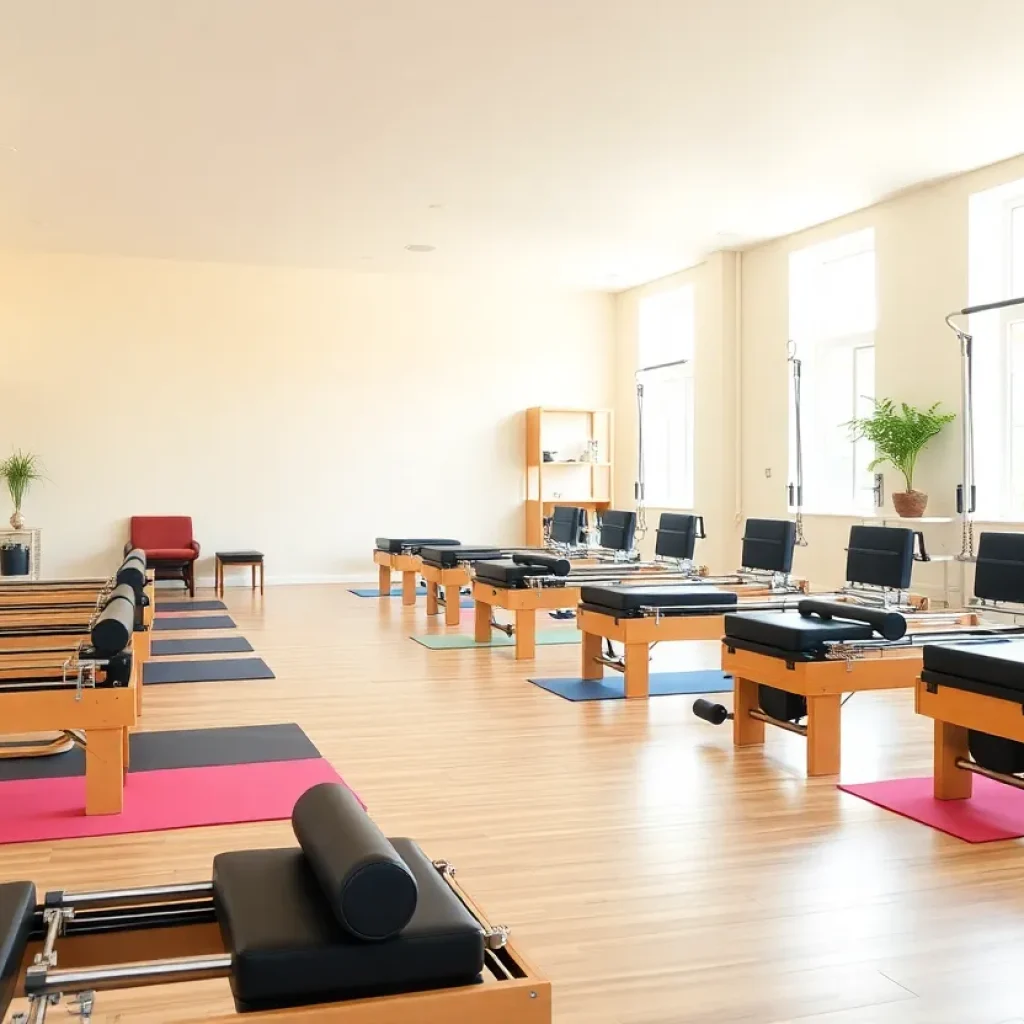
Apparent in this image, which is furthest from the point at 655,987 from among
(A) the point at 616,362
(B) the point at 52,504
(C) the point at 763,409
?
(A) the point at 616,362

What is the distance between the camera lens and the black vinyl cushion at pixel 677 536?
673 cm

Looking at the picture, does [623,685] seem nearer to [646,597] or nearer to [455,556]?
[646,597]

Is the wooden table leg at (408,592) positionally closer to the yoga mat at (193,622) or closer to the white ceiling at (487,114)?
the yoga mat at (193,622)

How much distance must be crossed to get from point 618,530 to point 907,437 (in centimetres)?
195

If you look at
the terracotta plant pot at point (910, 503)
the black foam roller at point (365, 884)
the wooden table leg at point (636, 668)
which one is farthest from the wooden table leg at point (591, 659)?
the black foam roller at point (365, 884)

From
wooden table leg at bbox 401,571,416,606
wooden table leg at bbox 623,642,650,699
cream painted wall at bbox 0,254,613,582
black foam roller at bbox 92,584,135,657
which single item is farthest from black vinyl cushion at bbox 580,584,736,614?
cream painted wall at bbox 0,254,613,582

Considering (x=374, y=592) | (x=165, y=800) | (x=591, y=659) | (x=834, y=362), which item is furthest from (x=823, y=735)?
(x=374, y=592)

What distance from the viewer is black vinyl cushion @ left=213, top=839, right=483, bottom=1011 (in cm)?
135

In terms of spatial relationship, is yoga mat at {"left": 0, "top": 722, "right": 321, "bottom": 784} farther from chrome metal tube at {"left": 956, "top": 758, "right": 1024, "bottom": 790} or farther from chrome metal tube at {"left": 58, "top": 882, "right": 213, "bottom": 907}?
chrome metal tube at {"left": 58, "top": 882, "right": 213, "bottom": 907}

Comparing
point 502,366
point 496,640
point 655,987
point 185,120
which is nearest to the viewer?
point 655,987

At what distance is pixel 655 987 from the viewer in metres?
2.09

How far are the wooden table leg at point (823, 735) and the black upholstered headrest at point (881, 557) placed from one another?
1128 mm

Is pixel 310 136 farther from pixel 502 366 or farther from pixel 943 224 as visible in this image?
pixel 502 366

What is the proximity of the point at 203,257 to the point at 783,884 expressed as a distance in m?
8.93
